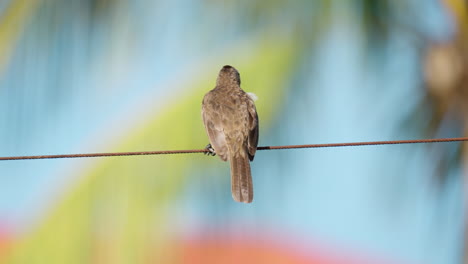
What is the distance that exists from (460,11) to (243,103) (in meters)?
3.00

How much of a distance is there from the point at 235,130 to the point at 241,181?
0.60 m

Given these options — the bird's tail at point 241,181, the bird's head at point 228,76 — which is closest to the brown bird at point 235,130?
the bird's tail at point 241,181

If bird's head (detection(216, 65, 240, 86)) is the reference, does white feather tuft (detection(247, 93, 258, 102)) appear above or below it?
below

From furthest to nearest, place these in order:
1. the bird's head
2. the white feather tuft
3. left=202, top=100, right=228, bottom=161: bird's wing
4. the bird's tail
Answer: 1. the bird's head
2. the white feather tuft
3. left=202, top=100, right=228, bottom=161: bird's wing
4. the bird's tail

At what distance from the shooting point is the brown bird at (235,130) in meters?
8.12

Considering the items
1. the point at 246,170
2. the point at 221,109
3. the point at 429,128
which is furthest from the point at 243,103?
the point at 429,128

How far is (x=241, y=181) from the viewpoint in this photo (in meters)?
8.11

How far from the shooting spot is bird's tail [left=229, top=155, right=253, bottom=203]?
806 cm

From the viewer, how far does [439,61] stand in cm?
981

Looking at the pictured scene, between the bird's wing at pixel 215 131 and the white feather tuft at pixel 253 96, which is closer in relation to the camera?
the bird's wing at pixel 215 131

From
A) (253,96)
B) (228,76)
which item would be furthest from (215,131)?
(228,76)

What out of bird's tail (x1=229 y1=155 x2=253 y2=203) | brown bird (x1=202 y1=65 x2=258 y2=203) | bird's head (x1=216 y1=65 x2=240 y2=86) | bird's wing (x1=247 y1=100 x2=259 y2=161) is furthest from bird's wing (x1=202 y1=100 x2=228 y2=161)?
bird's head (x1=216 y1=65 x2=240 y2=86)

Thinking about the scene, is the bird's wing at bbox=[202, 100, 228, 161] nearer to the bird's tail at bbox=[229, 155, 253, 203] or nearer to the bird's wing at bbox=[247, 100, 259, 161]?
the bird's tail at bbox=[229, 155, 253, 203]

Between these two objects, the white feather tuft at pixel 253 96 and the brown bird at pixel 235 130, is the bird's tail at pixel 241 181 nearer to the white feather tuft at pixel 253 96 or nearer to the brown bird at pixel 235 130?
the brown bird at pixel 235 130
